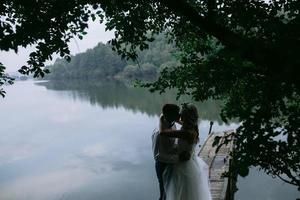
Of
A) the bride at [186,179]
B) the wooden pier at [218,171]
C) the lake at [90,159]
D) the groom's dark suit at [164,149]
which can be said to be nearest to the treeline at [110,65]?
the lake at [90,159]

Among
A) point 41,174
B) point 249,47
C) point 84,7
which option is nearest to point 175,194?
point 84,7

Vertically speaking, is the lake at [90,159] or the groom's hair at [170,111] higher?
the groom's hair at [170,111]

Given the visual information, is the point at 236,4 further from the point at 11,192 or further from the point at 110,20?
the point at 11,192

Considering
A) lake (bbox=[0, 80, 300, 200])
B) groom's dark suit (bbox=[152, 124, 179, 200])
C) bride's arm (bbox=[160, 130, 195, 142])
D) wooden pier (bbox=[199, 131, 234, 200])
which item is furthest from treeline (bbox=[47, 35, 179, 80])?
bride's arm (bbox=[160, 130, 195, 142])

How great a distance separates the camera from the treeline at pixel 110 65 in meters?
91.8

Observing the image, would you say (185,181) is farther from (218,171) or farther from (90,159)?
(90,159)

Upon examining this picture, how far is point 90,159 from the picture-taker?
60.0 ft

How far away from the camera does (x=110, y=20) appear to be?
358 centimetres

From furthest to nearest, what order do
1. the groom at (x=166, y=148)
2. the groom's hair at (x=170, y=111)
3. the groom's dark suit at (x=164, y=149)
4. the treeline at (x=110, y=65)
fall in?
the treeline at (x=110, y=65) → the groom's dark suit at (x=164, y=149) → the groom at (x=166, y=148) → the groom's hair at (x=170, y=111)

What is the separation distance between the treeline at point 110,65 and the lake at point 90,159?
5810 cm

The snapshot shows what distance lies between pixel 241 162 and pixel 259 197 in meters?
10.4

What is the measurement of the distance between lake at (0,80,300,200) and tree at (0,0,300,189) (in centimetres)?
744

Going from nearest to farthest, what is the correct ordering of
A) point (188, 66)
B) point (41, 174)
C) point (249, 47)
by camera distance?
point (249, 47)
point (188, 66)
point (41, 174)

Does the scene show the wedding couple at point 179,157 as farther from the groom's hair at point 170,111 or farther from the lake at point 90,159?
the lake at point 90,159
